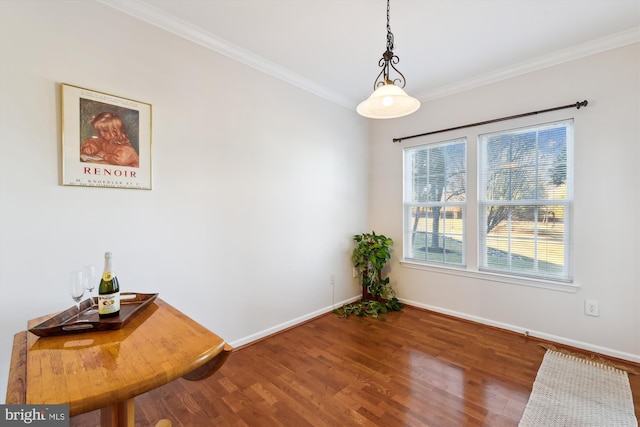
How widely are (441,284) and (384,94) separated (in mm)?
2609

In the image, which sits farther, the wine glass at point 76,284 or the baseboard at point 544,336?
the baseboard at point 544,336

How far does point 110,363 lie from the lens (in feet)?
3.11

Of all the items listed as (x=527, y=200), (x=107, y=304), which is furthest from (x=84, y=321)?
(x=527, y=200)

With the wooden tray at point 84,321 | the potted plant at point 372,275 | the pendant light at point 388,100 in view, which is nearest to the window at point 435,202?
the potted plant at point 372,275

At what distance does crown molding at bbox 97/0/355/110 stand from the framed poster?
2.06 feet

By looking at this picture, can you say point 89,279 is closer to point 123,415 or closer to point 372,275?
point 123,415

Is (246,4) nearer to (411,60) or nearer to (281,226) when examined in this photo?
(411,60)

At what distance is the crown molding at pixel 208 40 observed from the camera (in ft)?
6.43

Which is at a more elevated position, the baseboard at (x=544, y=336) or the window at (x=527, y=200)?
the window at (x=527, y=200)

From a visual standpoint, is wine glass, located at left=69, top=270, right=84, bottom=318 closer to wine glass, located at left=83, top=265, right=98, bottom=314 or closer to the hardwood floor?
wine glass, located at left=83, top=265, right=98, bottom=314

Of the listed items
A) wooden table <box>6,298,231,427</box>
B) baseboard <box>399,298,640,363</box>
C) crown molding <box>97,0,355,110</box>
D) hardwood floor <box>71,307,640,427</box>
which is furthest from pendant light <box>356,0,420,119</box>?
baseboard <box>399,298,640,363</box>

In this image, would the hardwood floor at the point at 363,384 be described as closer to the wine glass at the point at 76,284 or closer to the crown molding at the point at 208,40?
the wine glass at the point at 76,284

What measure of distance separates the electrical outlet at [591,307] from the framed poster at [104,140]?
12.5 feet

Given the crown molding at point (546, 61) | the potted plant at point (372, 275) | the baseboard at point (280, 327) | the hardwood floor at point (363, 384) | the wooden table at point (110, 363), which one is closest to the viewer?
the wooden table at point (110, 363)
